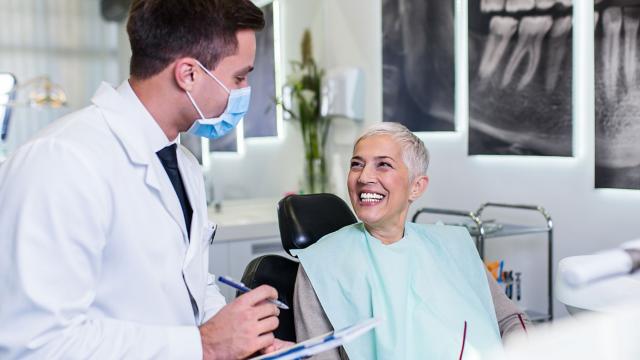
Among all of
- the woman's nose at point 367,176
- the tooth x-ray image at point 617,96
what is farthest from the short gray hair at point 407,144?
the tooth x-ray image at point 617,96

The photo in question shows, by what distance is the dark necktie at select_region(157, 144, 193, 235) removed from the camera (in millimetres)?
1434

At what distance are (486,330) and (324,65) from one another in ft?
8.32

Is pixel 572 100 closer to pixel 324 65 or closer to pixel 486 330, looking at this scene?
pixel 486 330

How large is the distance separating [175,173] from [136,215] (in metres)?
0.27

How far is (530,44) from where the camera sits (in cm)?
294

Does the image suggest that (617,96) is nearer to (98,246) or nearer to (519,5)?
(519,5)

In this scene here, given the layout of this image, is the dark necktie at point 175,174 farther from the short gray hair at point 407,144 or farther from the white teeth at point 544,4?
the white teeth at point 544,4

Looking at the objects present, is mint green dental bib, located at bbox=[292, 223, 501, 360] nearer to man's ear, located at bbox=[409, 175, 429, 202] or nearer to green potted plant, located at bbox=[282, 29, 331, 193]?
man's ear, located at bbox=[409, 175, 429, 202]

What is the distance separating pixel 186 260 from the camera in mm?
1308

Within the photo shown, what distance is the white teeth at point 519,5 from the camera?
293 cm

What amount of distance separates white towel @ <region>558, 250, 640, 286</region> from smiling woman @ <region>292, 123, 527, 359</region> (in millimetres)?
1114

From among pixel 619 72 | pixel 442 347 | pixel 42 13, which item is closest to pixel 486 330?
pixel 442 347

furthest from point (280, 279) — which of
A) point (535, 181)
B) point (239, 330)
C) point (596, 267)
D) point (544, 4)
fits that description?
point (544, 4)

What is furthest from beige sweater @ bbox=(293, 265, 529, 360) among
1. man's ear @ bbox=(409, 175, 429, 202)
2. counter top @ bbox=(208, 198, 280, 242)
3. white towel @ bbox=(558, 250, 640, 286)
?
counter top @ bbox=(208, 198, 280, 242)
